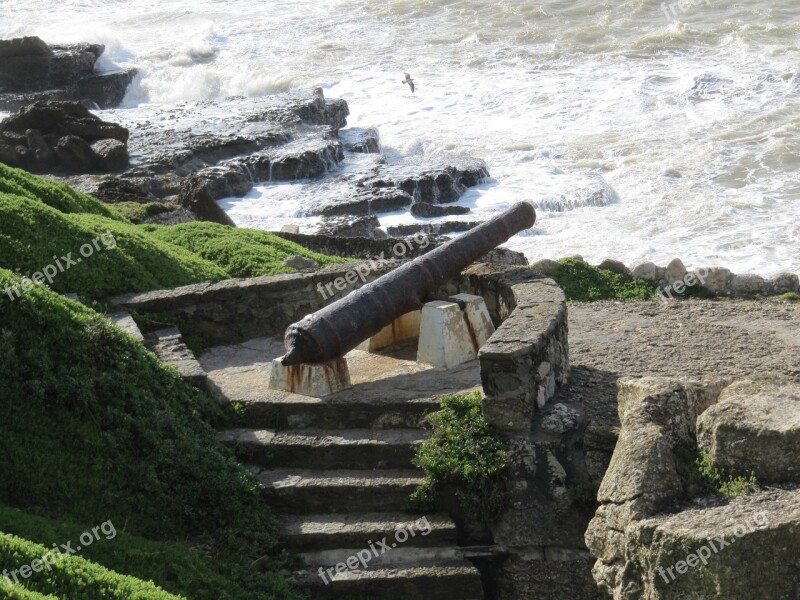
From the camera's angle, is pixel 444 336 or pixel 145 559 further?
pixel 444 336

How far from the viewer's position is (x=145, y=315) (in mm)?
9047

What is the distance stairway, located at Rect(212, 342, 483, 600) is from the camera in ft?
21.9

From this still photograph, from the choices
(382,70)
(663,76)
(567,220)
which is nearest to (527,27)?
(382,70)

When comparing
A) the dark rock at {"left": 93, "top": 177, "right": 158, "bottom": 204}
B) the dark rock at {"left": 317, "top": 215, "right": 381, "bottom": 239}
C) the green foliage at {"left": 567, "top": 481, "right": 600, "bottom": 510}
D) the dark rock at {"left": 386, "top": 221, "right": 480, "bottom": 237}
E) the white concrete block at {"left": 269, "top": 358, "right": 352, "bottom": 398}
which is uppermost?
the white concrete block at {"left": 269, "top": 358, "right": 352, "bottom": 398}

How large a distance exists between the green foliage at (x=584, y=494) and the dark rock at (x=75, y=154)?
18.6 metres

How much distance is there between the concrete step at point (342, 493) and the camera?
7.07 metres

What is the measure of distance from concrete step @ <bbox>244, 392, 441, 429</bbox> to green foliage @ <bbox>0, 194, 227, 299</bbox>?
7.51ft

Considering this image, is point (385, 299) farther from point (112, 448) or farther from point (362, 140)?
point (362, 140)

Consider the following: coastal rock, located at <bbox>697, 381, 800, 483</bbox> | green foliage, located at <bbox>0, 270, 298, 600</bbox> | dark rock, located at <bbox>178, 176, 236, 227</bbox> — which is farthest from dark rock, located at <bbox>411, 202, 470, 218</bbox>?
coastal rock, located at <bbox>697, 381, 800, 483</bbox>

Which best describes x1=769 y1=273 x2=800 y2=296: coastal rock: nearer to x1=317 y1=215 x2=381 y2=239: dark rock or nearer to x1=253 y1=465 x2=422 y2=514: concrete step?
x1=253 y1=465 x2=422 y2=514: concrete step

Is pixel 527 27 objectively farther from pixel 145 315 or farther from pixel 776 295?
pixel 145 315

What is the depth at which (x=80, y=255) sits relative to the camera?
9547 mm

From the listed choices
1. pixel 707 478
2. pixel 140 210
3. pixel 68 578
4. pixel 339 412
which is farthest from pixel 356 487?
pixel 140 210

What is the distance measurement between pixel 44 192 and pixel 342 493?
611cm
